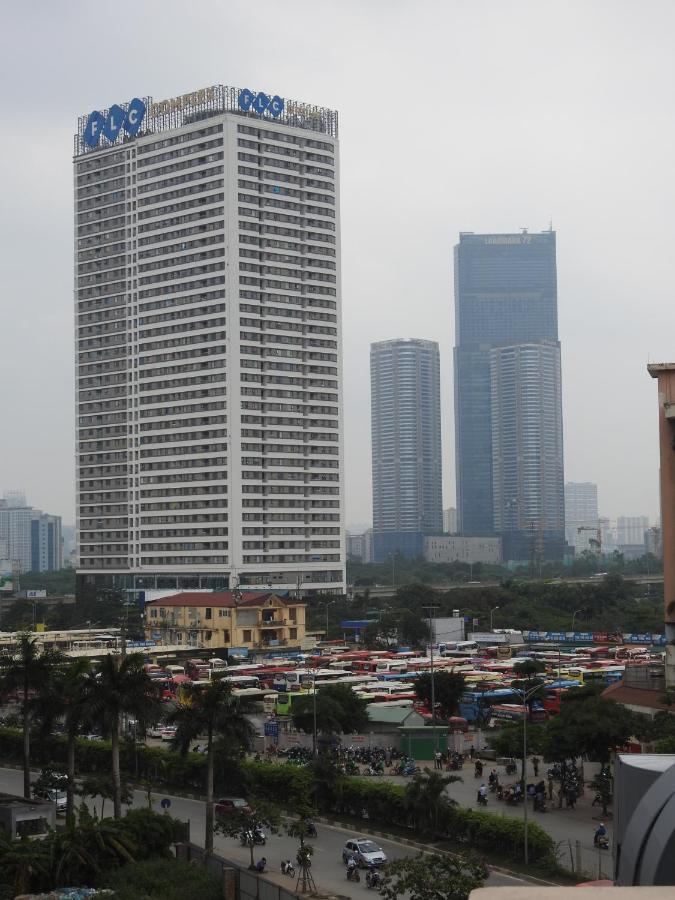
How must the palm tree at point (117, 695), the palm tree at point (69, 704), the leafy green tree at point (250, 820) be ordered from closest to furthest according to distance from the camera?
the leafy green tree at point (250, 820)
the palm tree at point (117, 695)
the palm tree at point (69, 704)

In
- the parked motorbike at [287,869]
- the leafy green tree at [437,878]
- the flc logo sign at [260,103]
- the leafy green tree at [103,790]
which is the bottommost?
the parked motorbike at [287,869]

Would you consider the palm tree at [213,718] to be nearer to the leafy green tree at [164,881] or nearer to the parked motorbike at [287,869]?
the parked motorbike at [287,869]

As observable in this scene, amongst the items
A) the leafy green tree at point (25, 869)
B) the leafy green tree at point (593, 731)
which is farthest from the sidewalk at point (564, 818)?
the leafy green tree at point (25, 869)

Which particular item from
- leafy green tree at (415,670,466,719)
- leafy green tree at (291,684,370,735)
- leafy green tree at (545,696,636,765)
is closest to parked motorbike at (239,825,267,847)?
leafy green tree at (545,696,636,765)

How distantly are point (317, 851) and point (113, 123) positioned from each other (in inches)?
5185

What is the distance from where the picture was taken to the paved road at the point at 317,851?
122 feet

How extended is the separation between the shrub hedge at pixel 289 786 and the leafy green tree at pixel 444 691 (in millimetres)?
17529

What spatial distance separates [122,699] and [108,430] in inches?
4608

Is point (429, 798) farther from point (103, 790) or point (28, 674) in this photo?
point (28, 674)

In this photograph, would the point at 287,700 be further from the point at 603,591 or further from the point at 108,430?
the point at 108,430

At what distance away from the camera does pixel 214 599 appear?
124938mm

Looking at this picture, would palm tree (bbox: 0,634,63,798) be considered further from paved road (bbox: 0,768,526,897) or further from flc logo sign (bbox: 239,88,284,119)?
flc logo sign (bbox: 239,88,284,119)

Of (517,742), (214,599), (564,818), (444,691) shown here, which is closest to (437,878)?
(564,818)

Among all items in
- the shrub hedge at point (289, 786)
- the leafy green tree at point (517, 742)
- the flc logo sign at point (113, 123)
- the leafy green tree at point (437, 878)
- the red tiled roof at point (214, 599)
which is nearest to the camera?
the leafy green tree at point (437, 878)
